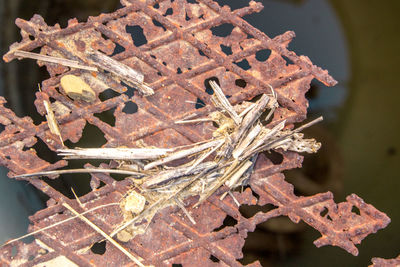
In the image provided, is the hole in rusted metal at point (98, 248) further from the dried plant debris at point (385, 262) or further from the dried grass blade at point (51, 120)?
the dried plant debris at point (385, 262)

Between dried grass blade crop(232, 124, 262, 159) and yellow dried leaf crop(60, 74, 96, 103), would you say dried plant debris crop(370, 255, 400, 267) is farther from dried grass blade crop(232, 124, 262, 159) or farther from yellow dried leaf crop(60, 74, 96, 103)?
yellow dried leaf crop(60, 74, 96, 103)

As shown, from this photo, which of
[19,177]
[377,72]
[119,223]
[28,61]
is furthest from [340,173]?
[28,61]

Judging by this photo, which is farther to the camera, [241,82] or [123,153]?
[241,82]

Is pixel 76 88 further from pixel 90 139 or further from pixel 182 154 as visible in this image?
pixel 90 139

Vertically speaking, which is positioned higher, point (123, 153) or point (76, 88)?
point (76, 88)

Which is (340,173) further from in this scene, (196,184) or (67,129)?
(67,129)

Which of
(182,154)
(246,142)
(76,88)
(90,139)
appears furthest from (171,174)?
(90,139)

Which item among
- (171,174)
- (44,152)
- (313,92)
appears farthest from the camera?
(313,92)

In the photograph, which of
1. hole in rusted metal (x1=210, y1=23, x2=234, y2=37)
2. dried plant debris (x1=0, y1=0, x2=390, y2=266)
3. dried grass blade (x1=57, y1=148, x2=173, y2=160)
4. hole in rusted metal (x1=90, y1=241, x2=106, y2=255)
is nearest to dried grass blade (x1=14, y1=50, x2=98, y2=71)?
dried plant debris (x1=0, y1=0, x2=390, y2=266)

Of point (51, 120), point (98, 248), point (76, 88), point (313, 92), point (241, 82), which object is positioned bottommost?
point (98, 248)
